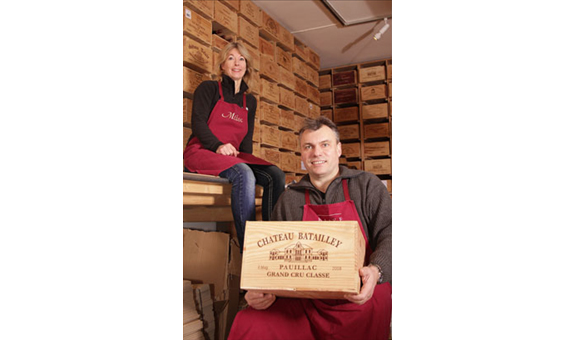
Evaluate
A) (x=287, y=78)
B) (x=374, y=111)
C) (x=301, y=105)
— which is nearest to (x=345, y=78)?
(x=374, y=111)

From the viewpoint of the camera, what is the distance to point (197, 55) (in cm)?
338

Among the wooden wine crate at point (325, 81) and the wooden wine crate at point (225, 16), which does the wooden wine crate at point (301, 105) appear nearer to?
the wooden wine crate at point (325, 81)

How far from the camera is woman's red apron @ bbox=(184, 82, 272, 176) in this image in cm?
252

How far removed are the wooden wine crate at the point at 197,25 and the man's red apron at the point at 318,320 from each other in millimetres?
2369

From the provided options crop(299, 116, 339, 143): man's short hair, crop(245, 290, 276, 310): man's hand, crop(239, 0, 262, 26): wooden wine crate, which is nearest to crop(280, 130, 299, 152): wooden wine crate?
crop(239, 0, 262, 26): wooden wine crate

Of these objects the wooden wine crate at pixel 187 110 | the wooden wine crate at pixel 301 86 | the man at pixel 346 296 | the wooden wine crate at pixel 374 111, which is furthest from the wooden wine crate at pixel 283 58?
the man at pixel 346 296

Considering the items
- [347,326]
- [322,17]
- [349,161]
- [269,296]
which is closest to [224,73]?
[269,296]

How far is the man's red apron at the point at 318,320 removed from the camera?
162 centimetres

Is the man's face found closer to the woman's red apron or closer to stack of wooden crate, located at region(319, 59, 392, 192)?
the woman's red apron

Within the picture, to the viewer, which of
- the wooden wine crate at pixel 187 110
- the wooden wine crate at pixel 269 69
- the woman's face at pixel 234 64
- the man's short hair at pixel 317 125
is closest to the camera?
the man's short hair at pixel 317 125

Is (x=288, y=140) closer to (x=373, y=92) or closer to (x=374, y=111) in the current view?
(x=374, y=111)

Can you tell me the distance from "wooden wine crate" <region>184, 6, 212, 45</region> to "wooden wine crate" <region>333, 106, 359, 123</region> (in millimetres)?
3138
